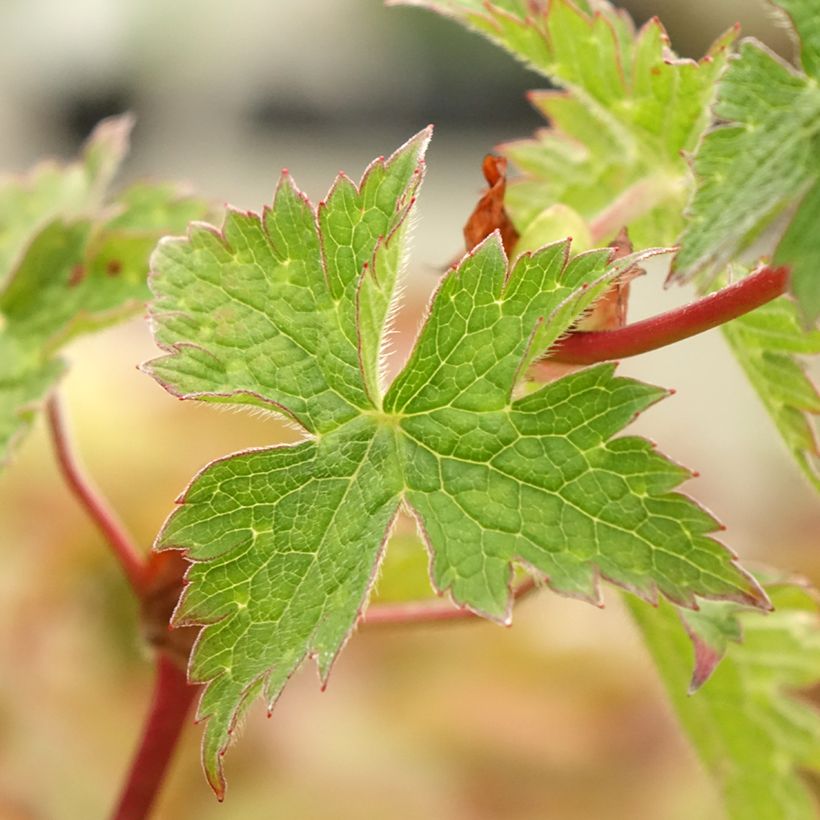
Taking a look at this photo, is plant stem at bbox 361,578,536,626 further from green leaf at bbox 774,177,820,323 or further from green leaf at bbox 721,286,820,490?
green leaf at bbox 774,177,820,323

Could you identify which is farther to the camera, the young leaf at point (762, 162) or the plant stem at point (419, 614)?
the plant stem at point (419, 614)

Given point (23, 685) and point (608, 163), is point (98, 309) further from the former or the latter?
point (23, 685)

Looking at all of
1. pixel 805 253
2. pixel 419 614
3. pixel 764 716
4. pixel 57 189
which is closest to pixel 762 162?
pixel 805 253

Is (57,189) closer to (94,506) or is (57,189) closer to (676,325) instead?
(94,506)

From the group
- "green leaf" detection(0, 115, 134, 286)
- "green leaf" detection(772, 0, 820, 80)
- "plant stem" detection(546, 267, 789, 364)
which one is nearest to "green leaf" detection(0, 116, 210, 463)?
"green leaf" detection(0, 115, 134, 286)

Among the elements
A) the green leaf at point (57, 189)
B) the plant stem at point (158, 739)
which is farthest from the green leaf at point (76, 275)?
the plant stem at point (158, 739)

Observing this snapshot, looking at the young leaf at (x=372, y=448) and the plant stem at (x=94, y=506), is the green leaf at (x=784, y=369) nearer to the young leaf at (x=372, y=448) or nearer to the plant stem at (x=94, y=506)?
the young leaf at (x=372, y=448)
